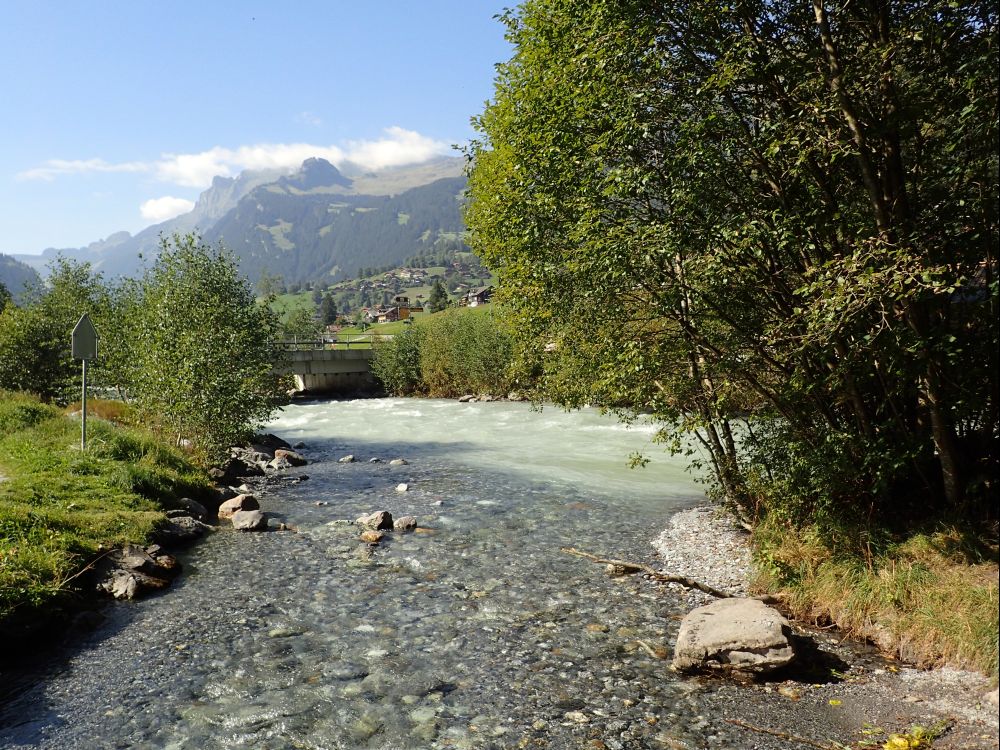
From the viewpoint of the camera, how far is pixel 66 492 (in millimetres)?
13641

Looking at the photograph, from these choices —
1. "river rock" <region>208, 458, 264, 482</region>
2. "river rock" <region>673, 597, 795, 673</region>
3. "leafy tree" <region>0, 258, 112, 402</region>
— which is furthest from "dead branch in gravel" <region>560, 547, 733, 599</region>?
"leafy tree" <region>0, 258, 112, 402</region>

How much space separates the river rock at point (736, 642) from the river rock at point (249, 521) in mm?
10502

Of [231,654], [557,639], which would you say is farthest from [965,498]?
[231,654]

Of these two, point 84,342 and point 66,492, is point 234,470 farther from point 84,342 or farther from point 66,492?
point 66,492

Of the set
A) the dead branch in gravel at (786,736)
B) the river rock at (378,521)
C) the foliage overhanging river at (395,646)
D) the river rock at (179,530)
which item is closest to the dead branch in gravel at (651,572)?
the foliage overhanging river at (395,646)

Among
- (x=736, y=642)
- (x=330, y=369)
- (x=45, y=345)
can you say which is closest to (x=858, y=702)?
(x=736, y=642)

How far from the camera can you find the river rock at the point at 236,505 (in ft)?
54.0

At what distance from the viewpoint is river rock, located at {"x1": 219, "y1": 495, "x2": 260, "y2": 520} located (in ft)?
54.0

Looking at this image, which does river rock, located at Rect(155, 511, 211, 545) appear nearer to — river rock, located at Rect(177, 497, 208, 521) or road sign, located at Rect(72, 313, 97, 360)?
river rock, located at Rect(177, 497, 208, 521)

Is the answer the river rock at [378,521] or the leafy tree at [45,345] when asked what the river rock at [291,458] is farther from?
the river rock at [378,521]

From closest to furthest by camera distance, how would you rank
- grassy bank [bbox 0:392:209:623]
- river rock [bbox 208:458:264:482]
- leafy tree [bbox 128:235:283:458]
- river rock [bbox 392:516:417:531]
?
1. grassy bank [bbox 0:392:209:623]
2. river rock [bbox 392:516:417:531]
3. leafy tree [bbox 128:235:283:458]
4. river rock [bbox 208:458:264:482]

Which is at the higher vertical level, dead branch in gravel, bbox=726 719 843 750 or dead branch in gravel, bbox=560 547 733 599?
dead branch in gravel, bbox=726 719 843 750

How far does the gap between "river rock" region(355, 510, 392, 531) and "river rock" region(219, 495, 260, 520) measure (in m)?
3.33

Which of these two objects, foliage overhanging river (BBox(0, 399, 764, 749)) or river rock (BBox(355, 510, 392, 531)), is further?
river rock (BBox(355, 510, 392, 531))
